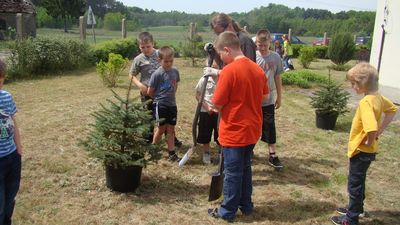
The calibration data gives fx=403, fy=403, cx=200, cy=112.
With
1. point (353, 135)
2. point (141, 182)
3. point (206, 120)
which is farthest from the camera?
point (206, 120)

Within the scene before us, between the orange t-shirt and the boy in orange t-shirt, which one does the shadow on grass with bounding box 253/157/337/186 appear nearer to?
the boy in orange t-shirt

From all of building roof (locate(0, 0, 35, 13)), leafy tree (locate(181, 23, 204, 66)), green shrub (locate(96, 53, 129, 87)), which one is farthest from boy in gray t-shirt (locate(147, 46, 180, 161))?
building roof (locate(0, 0, 35, 13))

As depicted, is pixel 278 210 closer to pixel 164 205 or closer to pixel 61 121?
pixel 164 205

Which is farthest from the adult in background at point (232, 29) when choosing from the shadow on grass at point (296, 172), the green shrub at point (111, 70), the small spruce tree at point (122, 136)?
the green shrub at point (111, 70)

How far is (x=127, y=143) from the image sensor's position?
158 inches

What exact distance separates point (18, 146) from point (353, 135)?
2.77m

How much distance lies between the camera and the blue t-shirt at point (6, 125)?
2891 mm

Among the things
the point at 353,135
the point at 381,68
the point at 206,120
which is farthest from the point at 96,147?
the point at 381,68

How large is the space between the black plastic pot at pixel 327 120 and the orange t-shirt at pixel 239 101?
13.2 ft

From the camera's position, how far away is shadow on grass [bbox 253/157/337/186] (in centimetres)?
480

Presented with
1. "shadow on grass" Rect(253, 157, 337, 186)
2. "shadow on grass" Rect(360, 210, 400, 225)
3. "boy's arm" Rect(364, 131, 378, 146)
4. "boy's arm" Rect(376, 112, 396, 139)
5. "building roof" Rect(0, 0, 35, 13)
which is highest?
"building roof" Rect(0, 0, 35, 13)

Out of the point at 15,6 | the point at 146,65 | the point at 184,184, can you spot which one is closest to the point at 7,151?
the point at 184,184

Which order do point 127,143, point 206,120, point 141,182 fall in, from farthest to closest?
point 206,120, point 141,182, point 127,143

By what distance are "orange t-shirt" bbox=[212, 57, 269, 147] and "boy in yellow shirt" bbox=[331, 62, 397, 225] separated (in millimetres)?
815
